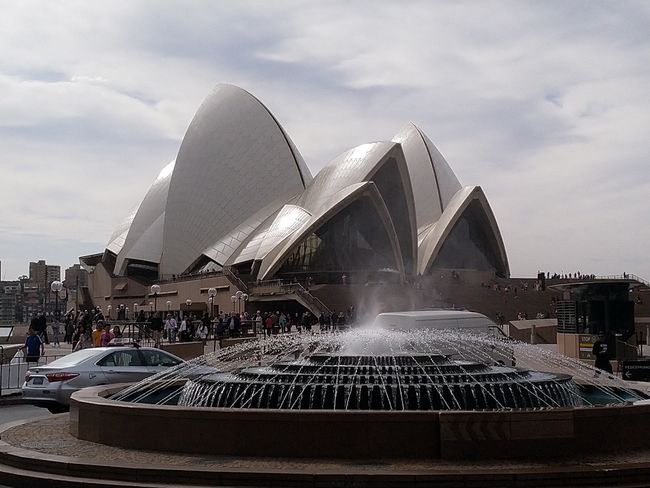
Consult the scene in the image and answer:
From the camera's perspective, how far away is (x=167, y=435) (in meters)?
6.45

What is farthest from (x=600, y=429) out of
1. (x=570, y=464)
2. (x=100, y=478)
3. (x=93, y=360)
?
(x=93, y=360)

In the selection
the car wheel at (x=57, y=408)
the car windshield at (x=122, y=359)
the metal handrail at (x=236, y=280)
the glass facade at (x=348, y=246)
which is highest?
the glass facade at (x=348, y=246)

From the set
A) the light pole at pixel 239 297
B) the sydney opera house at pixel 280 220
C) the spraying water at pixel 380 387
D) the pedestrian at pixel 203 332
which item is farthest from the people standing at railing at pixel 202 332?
the spraying water at pixel 380 387

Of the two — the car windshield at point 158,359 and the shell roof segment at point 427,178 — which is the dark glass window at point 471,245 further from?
the car windshield at point 158,359

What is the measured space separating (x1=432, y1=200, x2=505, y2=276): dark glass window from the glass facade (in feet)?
14.1

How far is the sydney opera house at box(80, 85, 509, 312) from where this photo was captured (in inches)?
1726

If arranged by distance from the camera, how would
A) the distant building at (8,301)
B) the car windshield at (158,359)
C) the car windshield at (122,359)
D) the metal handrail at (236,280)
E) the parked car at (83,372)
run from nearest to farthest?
the parked car at (83,372) → the car windshield at (122,359) → the car windshield at (158,359) → the metal handrail at (236,280) → the distant building at (8,301)

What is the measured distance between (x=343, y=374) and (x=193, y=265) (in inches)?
1738

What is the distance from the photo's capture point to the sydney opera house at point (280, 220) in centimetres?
4384

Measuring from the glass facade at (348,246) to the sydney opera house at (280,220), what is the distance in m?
0.06

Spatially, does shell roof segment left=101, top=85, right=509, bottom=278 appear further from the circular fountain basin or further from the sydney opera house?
the circular fountain basin

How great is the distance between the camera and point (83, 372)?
10.8m

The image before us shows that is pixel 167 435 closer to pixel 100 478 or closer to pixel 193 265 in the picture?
pixel 100 478

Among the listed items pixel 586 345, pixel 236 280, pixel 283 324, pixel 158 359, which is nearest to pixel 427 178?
pixel 236 280
